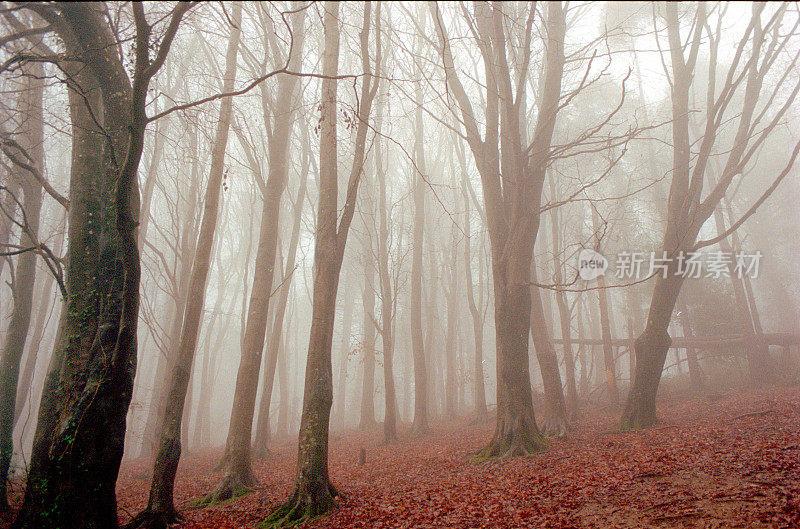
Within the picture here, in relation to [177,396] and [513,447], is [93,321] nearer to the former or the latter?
[177,396]

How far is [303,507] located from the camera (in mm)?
4605

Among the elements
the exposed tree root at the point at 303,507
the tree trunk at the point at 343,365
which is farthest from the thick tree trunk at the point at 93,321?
the tree trunk at the point at 343,365

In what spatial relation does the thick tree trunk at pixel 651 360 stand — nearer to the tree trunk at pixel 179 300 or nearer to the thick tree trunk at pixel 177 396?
the thick tree trunk at pixel 177 396

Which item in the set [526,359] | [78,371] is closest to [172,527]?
[78,371]

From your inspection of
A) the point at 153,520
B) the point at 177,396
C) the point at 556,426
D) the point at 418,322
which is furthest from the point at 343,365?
the point at 153,520

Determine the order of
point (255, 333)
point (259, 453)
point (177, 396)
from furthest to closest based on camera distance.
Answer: point (259, 453), point (255, 333), point (177, 396)

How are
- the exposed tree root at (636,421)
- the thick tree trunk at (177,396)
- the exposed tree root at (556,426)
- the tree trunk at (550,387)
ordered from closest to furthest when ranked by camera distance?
the thick tree trunk at (177,396), the exposed tree root at (636,421), the exposed tree root at (556,426), the tree trunk at (550,387)

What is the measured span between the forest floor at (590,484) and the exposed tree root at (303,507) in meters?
0.16

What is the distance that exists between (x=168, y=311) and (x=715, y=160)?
77.4ft

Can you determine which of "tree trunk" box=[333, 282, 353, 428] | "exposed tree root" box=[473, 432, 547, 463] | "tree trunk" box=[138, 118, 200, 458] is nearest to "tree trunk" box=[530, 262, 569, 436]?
"exposed tree root" box=[473, 432, 547, 463]

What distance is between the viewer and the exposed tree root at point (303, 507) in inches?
176

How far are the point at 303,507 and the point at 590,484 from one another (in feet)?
10.6

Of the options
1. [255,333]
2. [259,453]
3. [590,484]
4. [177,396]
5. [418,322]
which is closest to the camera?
[590,484]

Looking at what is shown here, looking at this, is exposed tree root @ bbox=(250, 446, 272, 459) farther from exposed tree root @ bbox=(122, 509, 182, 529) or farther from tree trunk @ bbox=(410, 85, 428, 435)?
exposed tree root @ bbox=(122, 509, 182, 529)
